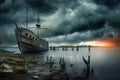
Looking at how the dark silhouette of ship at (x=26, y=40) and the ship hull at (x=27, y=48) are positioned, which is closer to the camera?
the dark silhouette of ship at (x=26, y=40)

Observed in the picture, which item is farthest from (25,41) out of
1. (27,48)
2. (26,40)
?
(27,48)

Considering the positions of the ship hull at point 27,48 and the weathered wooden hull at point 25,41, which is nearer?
the weathered wooden hull at point 25,41

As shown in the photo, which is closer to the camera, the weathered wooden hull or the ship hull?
the weathered wooden hull

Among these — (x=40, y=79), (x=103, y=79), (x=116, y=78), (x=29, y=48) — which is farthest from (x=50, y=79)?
Result: (x=29, y=48)

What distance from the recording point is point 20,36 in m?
81.9

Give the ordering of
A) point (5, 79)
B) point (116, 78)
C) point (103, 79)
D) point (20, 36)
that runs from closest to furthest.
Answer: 1. point (5, 79)
2. point (103, 79)
3. point (116, 78)
4. point (20, 36)

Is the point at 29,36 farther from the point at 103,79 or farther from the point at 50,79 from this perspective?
the point at 50,79

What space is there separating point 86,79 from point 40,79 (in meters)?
5.84

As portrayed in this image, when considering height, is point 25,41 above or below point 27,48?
above

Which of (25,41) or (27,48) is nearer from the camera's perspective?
(25,41)

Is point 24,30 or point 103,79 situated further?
point 24,30

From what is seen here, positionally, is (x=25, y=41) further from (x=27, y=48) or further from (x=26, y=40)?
(x=27, y=48)

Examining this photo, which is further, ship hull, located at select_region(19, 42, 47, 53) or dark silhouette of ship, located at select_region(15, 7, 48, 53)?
ship hull, located at select_region(19, 42, 47, 53)

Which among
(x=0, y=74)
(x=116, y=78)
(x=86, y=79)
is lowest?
(x=116, y=78)
